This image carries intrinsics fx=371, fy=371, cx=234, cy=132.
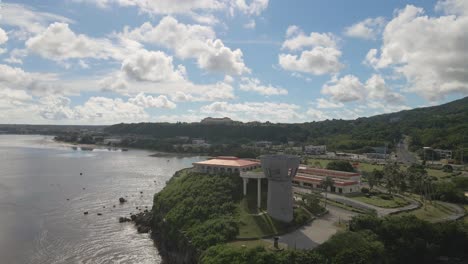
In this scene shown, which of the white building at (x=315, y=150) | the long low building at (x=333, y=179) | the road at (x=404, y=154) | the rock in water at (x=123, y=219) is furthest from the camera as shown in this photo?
the white building at (x=315, y=150)

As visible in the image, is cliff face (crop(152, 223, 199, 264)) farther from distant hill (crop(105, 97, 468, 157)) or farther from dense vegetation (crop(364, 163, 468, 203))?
distant hill (crop(105, 97, 468, 157))

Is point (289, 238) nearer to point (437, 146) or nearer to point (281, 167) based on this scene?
point (281, 167)

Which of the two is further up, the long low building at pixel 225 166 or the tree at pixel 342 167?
the long low building at pixel 225 166

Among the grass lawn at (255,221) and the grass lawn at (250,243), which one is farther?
the grass lawn at (255,221)

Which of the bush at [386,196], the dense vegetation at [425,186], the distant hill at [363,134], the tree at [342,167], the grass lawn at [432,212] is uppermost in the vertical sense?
the distant hill at [363,134]

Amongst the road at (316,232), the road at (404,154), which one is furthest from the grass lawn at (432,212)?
the road at (404,154)

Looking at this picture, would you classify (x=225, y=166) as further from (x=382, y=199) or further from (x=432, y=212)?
(x=432, y=212)

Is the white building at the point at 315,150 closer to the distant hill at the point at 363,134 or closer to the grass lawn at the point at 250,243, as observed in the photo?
the distant hill at the point at 363,134
